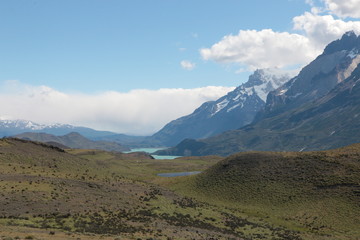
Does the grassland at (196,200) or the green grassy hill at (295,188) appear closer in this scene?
the grassland at (196,200)

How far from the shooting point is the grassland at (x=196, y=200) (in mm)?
58312

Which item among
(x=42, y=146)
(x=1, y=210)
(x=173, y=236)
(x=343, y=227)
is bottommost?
(x=343, y=227)

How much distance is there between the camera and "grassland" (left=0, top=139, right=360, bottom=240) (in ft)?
191

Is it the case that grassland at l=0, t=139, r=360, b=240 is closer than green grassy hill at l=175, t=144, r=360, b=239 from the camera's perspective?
Yes

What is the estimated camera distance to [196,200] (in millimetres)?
102312

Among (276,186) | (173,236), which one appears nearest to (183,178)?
(276,186)

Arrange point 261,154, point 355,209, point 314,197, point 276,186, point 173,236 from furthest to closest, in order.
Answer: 1. point 261,154
2. point 276,186
3. point 314,197
4. point 355,209
5. point 173,236

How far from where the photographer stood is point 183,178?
137625 millimetres

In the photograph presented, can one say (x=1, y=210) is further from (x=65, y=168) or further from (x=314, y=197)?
(x=314, y=197)

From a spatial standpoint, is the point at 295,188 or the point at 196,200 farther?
the point at 196,200

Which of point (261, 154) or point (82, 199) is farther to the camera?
point (261, 154)

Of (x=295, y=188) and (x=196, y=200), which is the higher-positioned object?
(x=295, y=188)

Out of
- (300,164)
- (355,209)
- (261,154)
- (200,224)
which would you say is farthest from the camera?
(261,154)

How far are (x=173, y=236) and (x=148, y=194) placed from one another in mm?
42994
